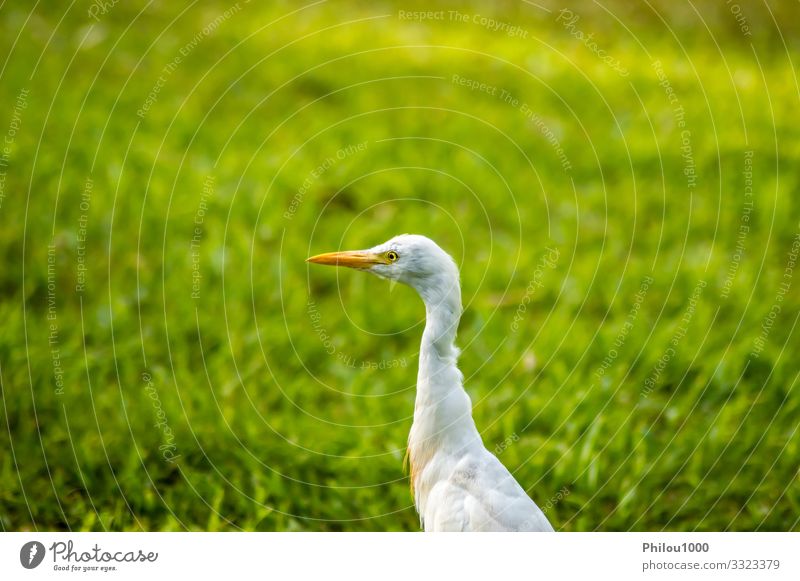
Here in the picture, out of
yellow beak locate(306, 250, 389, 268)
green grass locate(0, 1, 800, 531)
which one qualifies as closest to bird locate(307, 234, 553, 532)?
yellow beak locate(306, 250, 389, 268)

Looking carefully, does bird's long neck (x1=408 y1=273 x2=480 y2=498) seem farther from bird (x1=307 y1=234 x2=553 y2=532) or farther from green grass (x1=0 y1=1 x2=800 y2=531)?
green grass (x1=0 y1=1 x2=800 y2=531)

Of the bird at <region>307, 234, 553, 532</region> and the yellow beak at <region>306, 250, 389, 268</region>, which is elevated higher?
the yellow beak at <region>306, 250, 389, 268</region>

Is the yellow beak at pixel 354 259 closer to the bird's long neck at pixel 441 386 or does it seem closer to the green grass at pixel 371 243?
the bird's long neck at pixel 441 386

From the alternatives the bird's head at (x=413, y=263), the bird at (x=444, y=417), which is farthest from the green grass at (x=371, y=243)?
the bird's head at (x=413, y=263)

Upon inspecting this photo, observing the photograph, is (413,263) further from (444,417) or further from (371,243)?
(371,243)

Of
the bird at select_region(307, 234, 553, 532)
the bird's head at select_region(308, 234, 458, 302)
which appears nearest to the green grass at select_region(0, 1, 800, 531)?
the bird at select_region(307, 234, 553, 532)

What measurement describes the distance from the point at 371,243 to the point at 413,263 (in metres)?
1.70

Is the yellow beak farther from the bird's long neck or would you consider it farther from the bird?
the bird's long neck

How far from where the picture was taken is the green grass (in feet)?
9.43

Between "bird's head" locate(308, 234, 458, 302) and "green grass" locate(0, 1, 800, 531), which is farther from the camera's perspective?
"green grass" locate(0, 1, 800, 531)

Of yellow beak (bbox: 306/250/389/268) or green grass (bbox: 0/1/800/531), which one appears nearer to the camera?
yellow beak (bbox: 306/250/389/268)

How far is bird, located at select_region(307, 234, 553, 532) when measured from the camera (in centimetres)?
214

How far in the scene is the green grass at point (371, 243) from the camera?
2.88 metres
